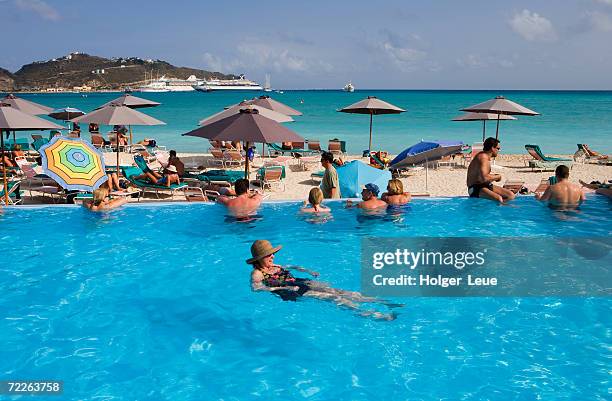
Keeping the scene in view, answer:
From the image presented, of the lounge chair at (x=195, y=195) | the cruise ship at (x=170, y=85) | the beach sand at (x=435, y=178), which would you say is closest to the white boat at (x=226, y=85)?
the cruise ship at (x=170, y=85)

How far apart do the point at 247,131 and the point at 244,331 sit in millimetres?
4929

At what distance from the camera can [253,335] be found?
572cm

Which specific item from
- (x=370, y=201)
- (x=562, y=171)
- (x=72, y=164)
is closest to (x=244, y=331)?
(x=370, y=201)

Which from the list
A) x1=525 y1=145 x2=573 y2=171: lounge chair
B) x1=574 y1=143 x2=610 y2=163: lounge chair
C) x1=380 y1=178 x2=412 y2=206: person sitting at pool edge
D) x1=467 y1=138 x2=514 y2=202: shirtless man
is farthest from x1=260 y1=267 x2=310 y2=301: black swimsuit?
x1=574 y1=143 x2=610 y2=163: lounge chair

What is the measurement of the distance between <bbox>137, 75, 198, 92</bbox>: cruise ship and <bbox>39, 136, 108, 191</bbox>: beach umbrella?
561ft

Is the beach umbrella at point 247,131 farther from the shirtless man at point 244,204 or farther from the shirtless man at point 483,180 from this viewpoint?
the shirtless man at point 483,180

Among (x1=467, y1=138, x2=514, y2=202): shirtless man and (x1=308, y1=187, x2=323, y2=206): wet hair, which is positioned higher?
(x1=467, y1=138, x2=514, y2=202): shirtless man

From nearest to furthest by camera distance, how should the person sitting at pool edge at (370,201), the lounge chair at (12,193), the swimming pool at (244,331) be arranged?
the swimming pool at (244,331) → the person sitting at pool edge at (370,201) → the lounge chair at (12,193)

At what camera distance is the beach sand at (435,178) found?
43.1 feet

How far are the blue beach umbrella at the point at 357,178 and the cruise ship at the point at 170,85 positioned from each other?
171834mm

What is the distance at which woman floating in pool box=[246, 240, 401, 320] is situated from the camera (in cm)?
595

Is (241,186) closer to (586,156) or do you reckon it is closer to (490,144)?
(490,144)

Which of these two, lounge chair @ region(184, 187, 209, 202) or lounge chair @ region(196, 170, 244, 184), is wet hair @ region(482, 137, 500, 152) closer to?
lounge chair @ region(184, 187, 209, 202)

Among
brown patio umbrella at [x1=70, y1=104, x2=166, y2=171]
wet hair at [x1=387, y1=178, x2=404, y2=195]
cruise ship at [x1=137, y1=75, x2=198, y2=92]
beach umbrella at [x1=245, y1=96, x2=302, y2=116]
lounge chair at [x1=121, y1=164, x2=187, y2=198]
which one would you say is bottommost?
lounge chair at [x1=121, y1=164, x2=187, y2=198]
